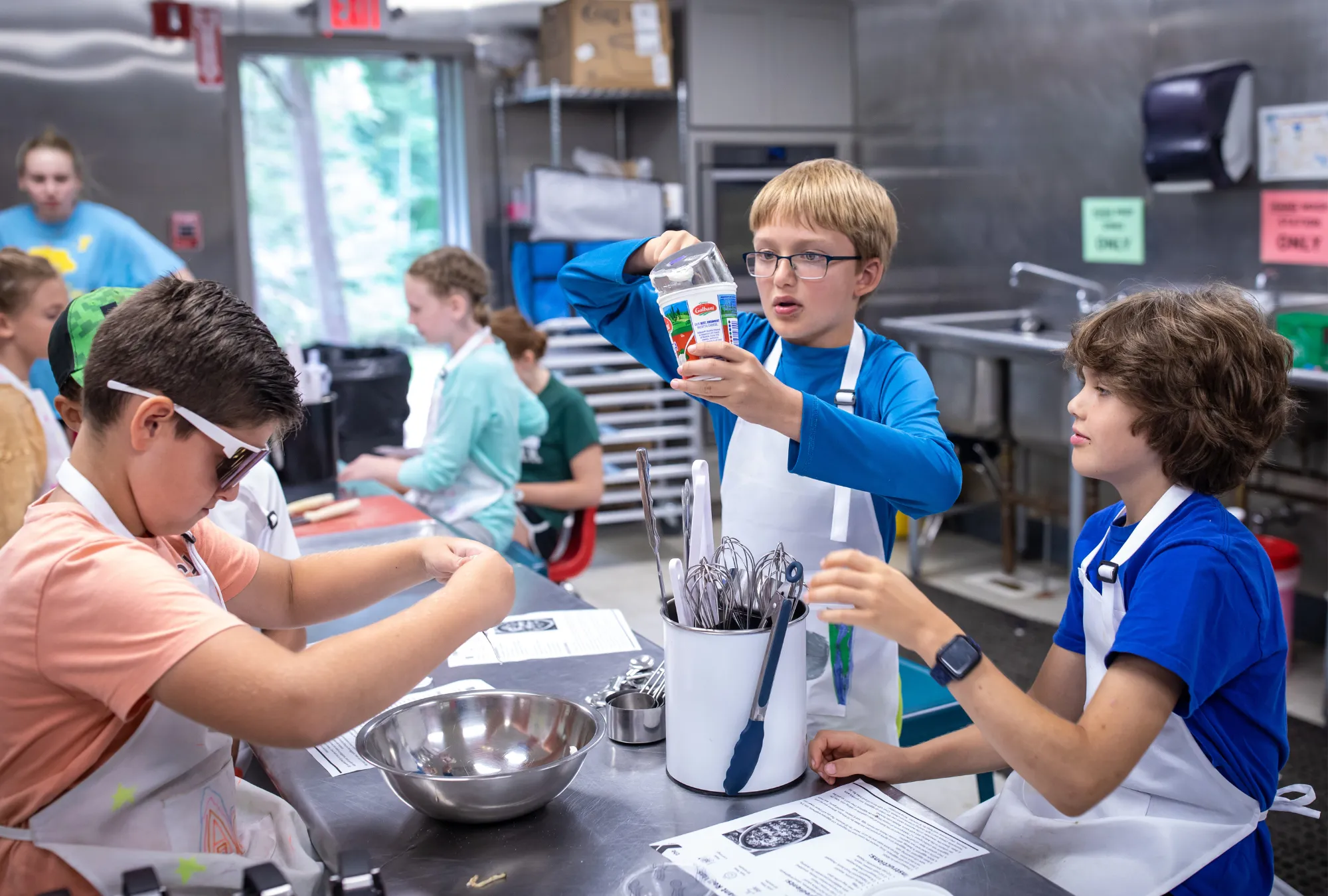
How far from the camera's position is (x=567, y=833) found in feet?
3.91

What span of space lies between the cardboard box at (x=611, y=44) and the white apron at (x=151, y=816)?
4.48 metres

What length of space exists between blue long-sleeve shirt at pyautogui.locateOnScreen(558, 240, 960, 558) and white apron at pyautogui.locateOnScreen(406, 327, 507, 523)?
4.13 ft

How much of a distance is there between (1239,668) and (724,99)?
472 centimetres

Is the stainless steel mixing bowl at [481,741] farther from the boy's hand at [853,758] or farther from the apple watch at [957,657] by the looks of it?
the apple watch at [957,657]

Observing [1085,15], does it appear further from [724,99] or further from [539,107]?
[539,107]

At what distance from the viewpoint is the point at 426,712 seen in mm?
1348

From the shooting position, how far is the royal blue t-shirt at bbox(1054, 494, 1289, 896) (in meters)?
1.18

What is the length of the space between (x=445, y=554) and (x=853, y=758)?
53 cm

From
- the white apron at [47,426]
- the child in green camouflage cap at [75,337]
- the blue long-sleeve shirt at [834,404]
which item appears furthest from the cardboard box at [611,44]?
the child in green camouflage cap at [75,337]

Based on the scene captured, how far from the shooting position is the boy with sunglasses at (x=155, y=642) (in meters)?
1.03

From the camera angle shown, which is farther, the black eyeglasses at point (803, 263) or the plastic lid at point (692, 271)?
the black eyeglasses at point (803, 263)

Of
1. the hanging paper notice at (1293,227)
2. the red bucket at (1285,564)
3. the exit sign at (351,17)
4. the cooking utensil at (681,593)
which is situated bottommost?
the red bucket at (1285,564)

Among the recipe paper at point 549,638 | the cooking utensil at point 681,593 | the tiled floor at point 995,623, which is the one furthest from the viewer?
the tiled floor at point 995,623

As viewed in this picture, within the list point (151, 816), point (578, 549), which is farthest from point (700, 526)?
point (578, 549)
